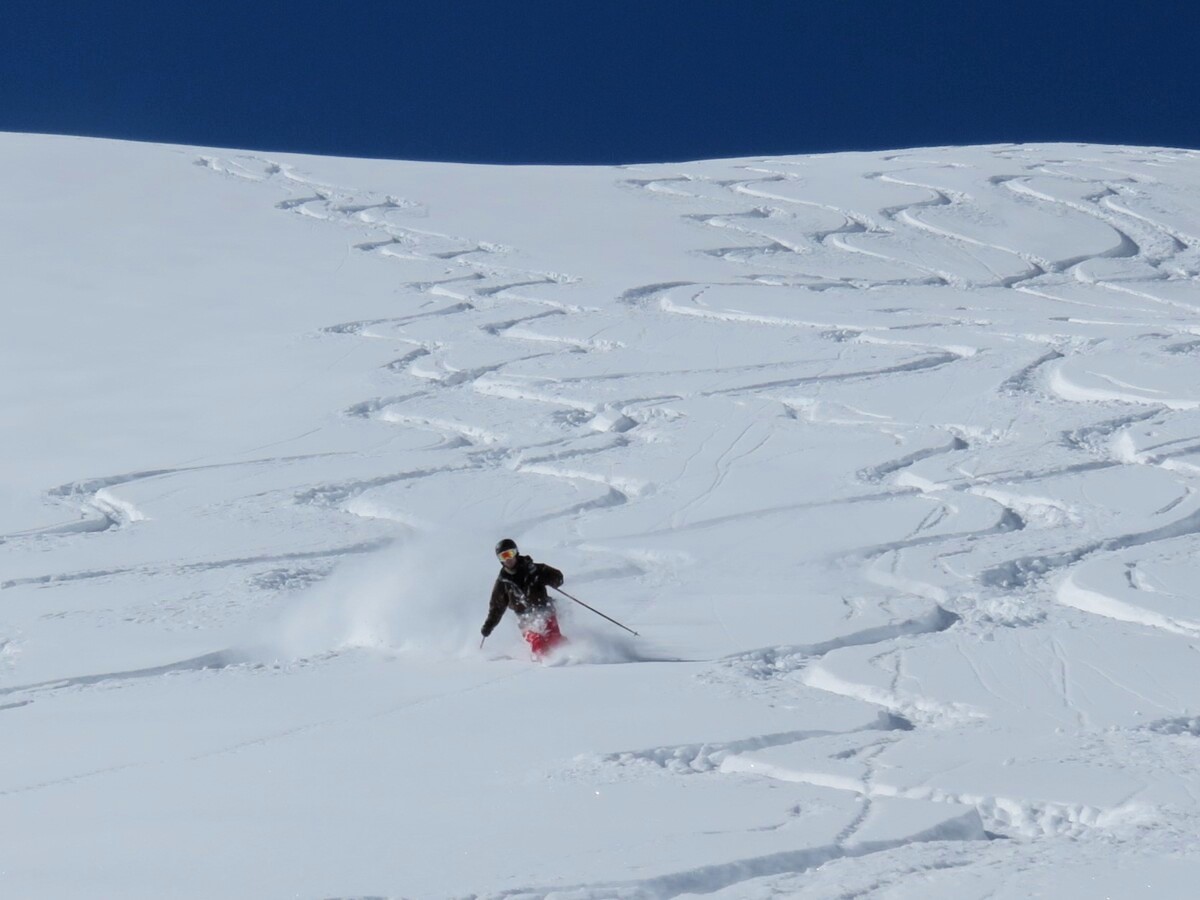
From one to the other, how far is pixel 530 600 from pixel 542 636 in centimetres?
14

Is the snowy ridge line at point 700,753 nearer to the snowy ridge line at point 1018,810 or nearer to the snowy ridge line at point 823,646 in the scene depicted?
the snowy ridge line at point 1018,810

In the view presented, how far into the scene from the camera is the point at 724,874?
3463 millimetres

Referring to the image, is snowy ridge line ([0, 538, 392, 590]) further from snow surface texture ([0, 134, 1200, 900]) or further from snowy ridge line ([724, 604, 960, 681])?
snowy ridge line ([724, 604, 960, 681])

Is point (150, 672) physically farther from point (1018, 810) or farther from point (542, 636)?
point (1018, 810)

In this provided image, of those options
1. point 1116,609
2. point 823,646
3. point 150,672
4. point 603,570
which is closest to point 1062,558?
point 1116,609

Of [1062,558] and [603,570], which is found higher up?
[1062,558]

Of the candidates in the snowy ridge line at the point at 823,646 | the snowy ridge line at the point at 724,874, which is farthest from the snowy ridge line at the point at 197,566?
the snowy ridge line at the point at 724,874

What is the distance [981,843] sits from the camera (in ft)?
11.8

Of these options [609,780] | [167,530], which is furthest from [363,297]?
[609,780]

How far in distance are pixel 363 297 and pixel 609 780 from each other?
11.1 meters

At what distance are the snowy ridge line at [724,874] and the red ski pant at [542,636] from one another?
2115 mm

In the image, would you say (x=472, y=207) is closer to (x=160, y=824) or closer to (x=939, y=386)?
(x=939, y=386)

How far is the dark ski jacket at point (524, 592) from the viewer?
5543 millimetres

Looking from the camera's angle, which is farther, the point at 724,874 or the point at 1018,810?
the point at 1018,810
